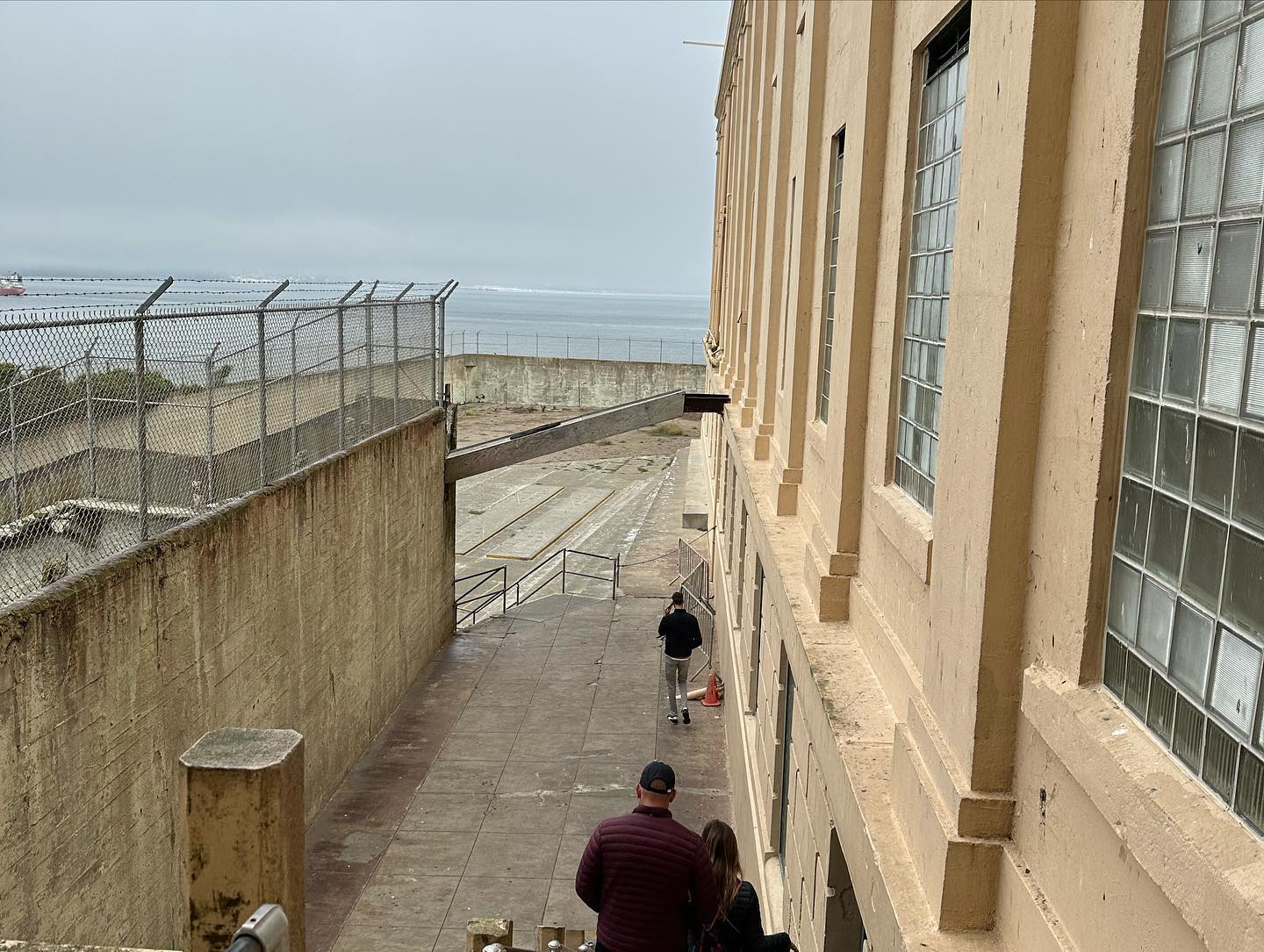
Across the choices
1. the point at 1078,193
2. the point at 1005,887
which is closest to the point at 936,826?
the point at 1005,887

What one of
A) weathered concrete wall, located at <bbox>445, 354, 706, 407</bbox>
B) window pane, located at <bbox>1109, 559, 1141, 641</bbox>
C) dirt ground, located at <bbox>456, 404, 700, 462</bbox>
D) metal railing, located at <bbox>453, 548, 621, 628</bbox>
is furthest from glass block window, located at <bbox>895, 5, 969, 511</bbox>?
weathered concrete wall, located at <bbox>445, 354, 706, 407</bbox>

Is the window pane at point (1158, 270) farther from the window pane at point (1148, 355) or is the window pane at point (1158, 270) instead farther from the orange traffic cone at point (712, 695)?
the orange traffic cone at point (712, 695)

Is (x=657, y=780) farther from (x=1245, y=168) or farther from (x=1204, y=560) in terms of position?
(x=1245, y=168)

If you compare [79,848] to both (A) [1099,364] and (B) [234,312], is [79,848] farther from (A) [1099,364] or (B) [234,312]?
(A) [1099,364]

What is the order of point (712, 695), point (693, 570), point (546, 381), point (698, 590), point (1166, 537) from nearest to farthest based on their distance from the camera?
point (1166, 537), point (712, 695), point (698, 590), point (693, 570), point (546, 381)

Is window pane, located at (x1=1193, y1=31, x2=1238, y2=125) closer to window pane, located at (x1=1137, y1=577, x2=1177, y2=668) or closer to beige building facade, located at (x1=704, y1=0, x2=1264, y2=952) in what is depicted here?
beige building facade, located at (x1=704, y1=0, x2=1264, y2=952)

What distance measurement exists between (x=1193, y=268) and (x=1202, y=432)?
15.6 inches

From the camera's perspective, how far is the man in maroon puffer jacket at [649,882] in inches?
204

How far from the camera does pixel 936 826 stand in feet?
12.3

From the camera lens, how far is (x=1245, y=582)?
7.86 ft

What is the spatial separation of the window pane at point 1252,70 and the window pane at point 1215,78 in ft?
0.14

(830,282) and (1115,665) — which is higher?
(830,282)

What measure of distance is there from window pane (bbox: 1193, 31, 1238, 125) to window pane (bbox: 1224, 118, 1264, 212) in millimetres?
102

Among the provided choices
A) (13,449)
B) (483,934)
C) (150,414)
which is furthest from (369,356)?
(483,934)
